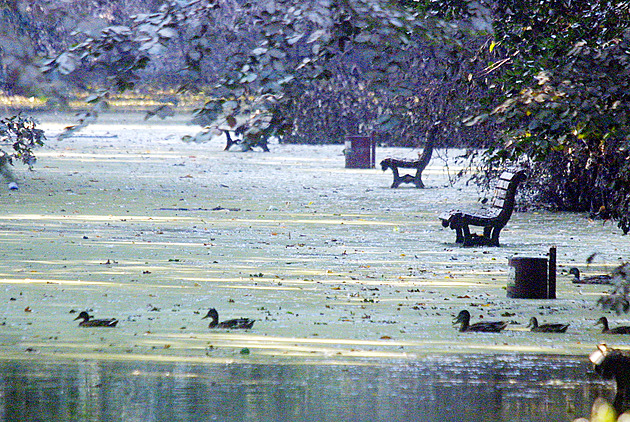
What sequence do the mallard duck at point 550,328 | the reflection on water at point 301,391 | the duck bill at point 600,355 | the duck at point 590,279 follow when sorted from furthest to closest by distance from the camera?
the duck at point 590,279 → the mallard duck at point 550,328 → the duck bill at point 600,355 → the reflection on water at point 301,391

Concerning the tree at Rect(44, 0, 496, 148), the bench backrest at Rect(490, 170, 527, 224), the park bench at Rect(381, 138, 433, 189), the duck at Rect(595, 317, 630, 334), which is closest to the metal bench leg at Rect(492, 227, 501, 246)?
the bench backrest at Rect(490, 170, 527, 224)

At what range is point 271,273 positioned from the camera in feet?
40.2

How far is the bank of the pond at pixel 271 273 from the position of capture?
28.3 ft

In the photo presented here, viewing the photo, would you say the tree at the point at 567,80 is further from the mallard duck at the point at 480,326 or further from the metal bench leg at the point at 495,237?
the metal bench leg at the point at 495,237

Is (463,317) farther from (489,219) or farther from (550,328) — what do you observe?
(489,219)

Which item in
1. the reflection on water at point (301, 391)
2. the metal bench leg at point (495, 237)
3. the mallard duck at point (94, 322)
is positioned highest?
the metal bench leg at point (495, 237)

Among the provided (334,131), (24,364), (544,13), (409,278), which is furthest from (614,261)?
(334,131)

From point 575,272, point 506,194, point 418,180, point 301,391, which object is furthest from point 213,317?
point 418,180

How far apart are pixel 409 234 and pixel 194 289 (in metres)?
6.36

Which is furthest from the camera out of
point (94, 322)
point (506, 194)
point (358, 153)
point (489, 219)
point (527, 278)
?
point (358, 153)

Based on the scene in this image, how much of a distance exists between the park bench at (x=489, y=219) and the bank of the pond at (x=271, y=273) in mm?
327

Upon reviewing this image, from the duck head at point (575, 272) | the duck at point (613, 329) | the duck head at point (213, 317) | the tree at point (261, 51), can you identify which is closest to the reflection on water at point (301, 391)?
the duck at point (613, 329)

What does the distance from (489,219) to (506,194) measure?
0.58 metres

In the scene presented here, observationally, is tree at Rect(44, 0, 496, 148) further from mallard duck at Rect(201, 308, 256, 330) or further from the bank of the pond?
mallard duck at Rect(201, 308, 256, 330)
